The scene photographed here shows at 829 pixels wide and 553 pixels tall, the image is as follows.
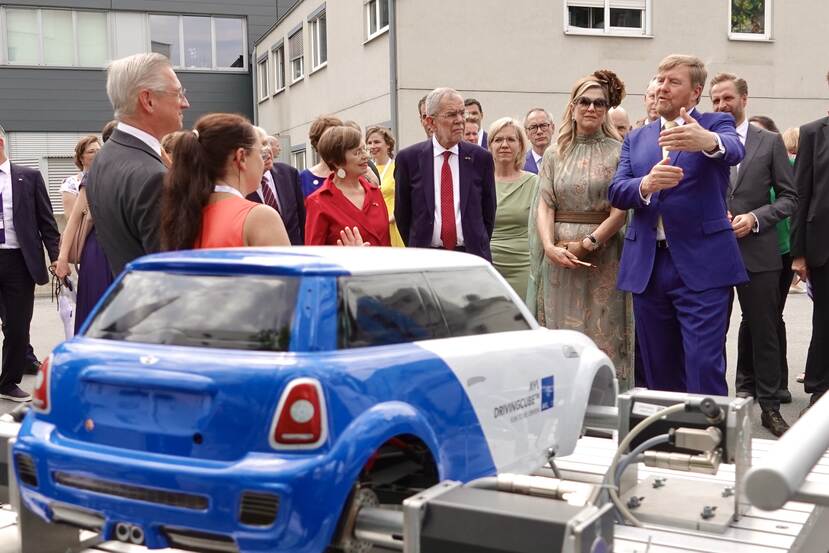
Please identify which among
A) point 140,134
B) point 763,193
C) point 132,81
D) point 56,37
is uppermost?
point 56,37

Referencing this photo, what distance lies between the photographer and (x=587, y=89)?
650 cm

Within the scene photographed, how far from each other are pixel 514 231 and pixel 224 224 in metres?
4.05

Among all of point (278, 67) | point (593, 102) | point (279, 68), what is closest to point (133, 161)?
point (593, 102)

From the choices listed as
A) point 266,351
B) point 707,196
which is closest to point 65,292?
point 707,196

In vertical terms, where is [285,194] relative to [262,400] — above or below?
above

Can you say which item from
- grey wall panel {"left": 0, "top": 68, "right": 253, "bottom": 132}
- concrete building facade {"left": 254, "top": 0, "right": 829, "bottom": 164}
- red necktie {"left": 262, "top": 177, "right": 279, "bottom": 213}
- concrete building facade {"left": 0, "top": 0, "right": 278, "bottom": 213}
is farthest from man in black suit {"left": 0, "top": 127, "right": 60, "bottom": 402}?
concrete building facade {"left": 0, "top": 0, "right": 278, "bottom": 213}

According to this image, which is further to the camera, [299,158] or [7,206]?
[299,158]

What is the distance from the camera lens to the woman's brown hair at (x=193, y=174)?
416cm

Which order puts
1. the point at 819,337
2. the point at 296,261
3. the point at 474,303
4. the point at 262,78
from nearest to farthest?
the point at 296,261, the point at 474,303, the point at 819,337, the point at 262,78

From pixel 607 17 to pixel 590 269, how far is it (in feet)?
54.2

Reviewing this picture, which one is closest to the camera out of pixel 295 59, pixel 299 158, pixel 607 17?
pixel 607 17

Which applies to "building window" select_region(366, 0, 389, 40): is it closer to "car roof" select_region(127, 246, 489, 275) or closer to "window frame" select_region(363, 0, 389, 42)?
"window frame" select_region(363, 0, 389, 42)

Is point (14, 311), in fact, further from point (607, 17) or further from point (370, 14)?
point (370, 14)

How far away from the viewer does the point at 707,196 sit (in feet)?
19.2
